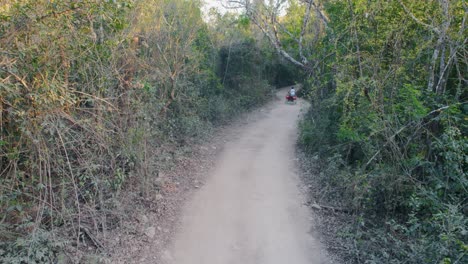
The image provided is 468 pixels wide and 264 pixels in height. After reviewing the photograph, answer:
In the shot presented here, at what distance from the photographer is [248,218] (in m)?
6.92

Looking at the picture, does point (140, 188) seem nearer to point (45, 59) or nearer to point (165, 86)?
point (45, 59)

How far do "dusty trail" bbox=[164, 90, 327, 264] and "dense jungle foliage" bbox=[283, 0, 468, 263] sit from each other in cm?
86

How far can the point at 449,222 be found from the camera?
188 inches

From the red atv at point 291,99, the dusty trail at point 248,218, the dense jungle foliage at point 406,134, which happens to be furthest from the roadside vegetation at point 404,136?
the red atv at point 291,99

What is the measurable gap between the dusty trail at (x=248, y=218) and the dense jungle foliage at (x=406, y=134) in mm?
862

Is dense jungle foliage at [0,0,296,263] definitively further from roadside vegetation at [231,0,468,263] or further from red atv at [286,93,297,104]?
red atv at [286,93,297,104]

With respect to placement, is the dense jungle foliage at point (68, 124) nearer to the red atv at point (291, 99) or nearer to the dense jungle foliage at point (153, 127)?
the dense jungle foliage at point (153, 127)

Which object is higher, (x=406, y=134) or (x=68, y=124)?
(x=68, y=124)

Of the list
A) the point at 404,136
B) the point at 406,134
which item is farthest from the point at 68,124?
the point at 406,134

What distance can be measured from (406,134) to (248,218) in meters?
3.57

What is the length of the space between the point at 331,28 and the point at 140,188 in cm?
728

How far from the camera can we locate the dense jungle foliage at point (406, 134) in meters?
5.51

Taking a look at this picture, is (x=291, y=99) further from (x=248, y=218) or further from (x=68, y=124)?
(x=68, y=124)

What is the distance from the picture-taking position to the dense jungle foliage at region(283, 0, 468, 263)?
551 centimetres
